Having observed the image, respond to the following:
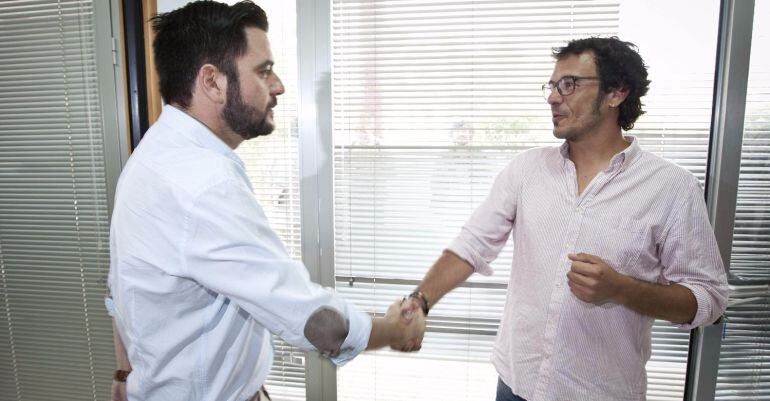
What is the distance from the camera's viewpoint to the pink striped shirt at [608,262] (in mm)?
1274

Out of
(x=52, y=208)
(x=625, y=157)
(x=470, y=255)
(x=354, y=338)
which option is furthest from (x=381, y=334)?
(x=52, y=208)

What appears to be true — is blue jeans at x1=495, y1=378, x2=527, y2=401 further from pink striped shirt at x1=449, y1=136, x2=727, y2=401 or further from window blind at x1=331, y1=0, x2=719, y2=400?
window blind at x1=331, y1=0, x2=719, y2=400

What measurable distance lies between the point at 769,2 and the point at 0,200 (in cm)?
335

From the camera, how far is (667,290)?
1262mm

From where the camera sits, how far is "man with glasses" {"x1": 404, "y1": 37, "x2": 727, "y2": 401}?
4.15 ft

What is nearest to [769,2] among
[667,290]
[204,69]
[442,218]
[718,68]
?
[718,68]

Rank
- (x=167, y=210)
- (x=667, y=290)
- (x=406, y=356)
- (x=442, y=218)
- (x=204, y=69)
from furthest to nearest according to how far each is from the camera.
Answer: (x=406, y=356) < (x=442, y=218) < (x=667, y=290) < (x=204, y=69) < (x=167, y=210)

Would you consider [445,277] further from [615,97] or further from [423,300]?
[615,97]

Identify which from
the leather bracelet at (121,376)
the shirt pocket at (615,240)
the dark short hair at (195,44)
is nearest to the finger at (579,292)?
the shirt pocket at (615,240)

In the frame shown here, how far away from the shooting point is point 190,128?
108 centimetres

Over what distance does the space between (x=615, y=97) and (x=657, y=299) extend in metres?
0.62

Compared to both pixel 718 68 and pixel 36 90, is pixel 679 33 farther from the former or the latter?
pixel 36 90

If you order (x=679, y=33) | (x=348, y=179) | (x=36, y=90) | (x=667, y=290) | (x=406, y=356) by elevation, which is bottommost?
(x=406, y=356)

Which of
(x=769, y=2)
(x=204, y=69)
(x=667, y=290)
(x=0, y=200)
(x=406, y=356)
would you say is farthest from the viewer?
(x=0, y=200)
